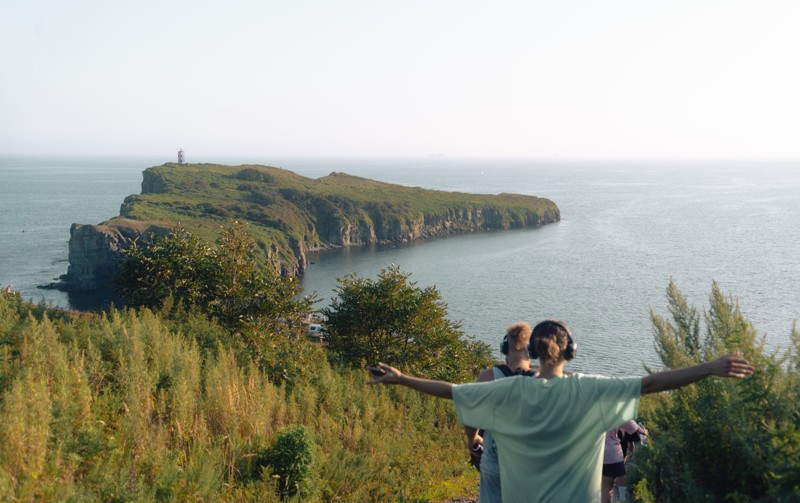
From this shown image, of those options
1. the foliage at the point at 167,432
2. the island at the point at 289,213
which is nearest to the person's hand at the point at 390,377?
the foliage at the point at 167,432

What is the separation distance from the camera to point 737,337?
3803mm

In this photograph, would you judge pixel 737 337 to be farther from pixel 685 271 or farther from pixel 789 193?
pixel 789 193

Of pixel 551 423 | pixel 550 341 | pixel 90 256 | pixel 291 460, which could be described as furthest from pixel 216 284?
pixel 90 256

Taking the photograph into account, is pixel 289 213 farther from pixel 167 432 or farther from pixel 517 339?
pixel 517 339

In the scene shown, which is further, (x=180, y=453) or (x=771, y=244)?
(x=771, y=244)

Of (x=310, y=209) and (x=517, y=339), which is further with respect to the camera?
(x=310, y=209)

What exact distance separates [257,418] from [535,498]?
4.80 meters

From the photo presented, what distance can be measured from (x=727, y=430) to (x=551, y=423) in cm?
125

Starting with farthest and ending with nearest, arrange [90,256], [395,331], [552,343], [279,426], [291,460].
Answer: [90,256] → [395,331] → [279,426] → [291,460] → [552,343]

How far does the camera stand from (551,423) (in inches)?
129

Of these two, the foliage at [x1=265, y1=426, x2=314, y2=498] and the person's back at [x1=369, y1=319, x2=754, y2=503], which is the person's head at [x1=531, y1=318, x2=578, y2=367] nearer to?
the person's back at [x1=369, y1=319, x2=754, y2=503]

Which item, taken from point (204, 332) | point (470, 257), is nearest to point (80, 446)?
point (204, 332)

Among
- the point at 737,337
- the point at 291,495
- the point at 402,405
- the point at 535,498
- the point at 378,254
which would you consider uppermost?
the point at 737,337

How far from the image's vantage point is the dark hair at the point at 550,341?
3406 mm
